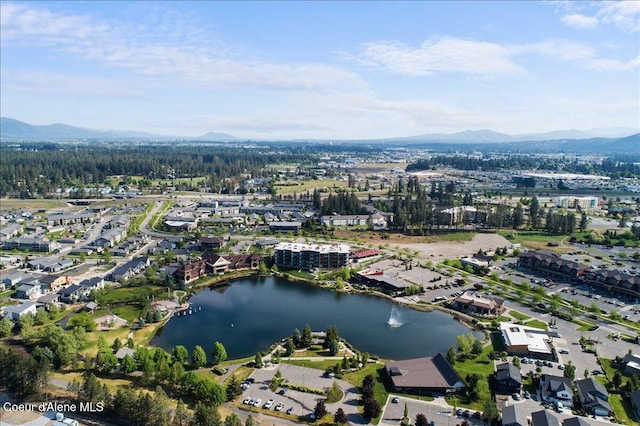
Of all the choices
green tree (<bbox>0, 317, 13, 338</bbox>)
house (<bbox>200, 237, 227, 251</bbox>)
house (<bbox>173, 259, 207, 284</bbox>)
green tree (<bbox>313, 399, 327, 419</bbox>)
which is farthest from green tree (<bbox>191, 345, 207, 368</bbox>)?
house (<bbox>200, 237, 227, 251</bbox>)

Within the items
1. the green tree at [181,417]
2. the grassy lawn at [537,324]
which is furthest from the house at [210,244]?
the grassy lawn at [537,324]

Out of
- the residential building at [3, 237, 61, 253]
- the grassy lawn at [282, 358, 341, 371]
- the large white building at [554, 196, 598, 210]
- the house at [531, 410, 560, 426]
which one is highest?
the large white building at [554, 196, 598, 210]

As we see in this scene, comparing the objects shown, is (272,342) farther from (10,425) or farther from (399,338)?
(10,425)

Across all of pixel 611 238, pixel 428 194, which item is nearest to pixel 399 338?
pixel 611 238

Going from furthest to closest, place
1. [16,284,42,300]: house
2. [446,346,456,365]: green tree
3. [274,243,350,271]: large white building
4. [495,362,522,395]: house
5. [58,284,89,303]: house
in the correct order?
1. [274,243,350,271]: large white building
2. [16,284,42,300]: house
3. [58,284,89,303]: house
4. [446,346,456,365]: green tree
5. [495,362,522,395]: house

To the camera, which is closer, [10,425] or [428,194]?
[10,425]

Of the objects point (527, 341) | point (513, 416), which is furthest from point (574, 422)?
point (527, 341)

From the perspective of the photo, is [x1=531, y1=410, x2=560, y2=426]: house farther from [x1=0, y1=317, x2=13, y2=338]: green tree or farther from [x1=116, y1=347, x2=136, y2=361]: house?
[x1=0, y1=317, x2=13, y2=338]: green tree
